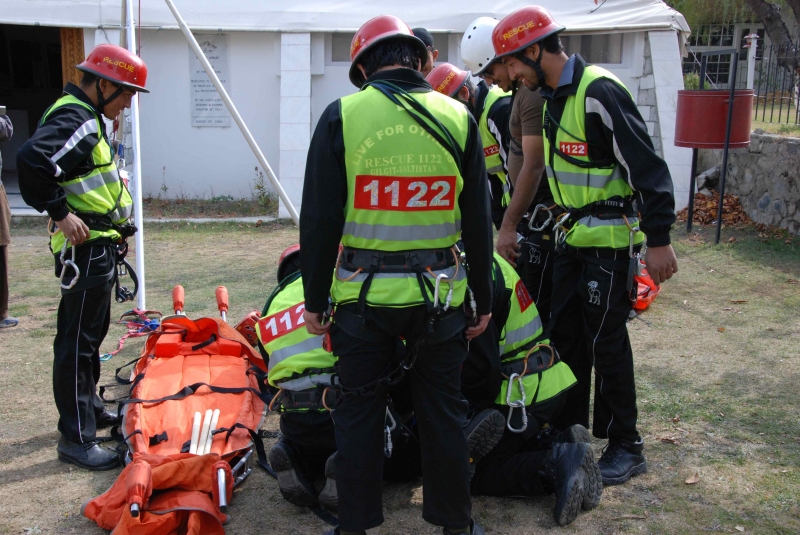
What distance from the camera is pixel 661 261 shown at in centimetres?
333

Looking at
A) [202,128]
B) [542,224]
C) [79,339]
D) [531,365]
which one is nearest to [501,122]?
[542,224]

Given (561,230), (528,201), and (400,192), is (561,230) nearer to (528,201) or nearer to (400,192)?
(528,201)

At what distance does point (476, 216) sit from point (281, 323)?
124 centimetres

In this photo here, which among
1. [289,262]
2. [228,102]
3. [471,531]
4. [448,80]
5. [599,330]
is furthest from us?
[228,102]

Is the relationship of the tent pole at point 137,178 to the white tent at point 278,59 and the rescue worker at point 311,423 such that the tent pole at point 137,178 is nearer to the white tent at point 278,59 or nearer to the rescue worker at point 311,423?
the rescue worker at point 311,423

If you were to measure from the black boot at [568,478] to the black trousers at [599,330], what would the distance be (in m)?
0.46

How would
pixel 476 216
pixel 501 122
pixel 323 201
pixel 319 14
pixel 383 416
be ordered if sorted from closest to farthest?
pixel 323 201 → pixel 476 216 → pixel 383 416 → pixel 501 122 → pixel 319 14

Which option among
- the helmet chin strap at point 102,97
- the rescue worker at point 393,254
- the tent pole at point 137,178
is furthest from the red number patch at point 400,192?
the tent pole at point 137,178

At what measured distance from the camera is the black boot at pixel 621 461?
3621 millimetres

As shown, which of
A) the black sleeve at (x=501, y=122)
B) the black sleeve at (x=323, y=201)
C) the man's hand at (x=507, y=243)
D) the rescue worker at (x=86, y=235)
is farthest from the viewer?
the black sleeve at (x=501, y=122)

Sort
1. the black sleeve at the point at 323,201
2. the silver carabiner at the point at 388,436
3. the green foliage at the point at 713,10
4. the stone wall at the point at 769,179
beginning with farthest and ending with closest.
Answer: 1. the green foliage at the point at 713,10
2. the stone wall at the point at 769,179
3. the silver carabiner at the point at 388,436
4. the black sleeve at the point at 323,201

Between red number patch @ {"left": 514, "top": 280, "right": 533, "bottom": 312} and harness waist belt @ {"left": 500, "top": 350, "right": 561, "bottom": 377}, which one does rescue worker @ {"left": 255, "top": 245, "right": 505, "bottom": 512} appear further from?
red number patch @ {"left": 514, "top": 280, "right": 533, "bottom": 312}

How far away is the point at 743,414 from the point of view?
4383mm

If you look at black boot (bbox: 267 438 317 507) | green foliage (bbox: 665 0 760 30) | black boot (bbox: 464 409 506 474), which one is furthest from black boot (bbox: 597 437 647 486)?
green foliage (bbox: 665 0 760 30)
